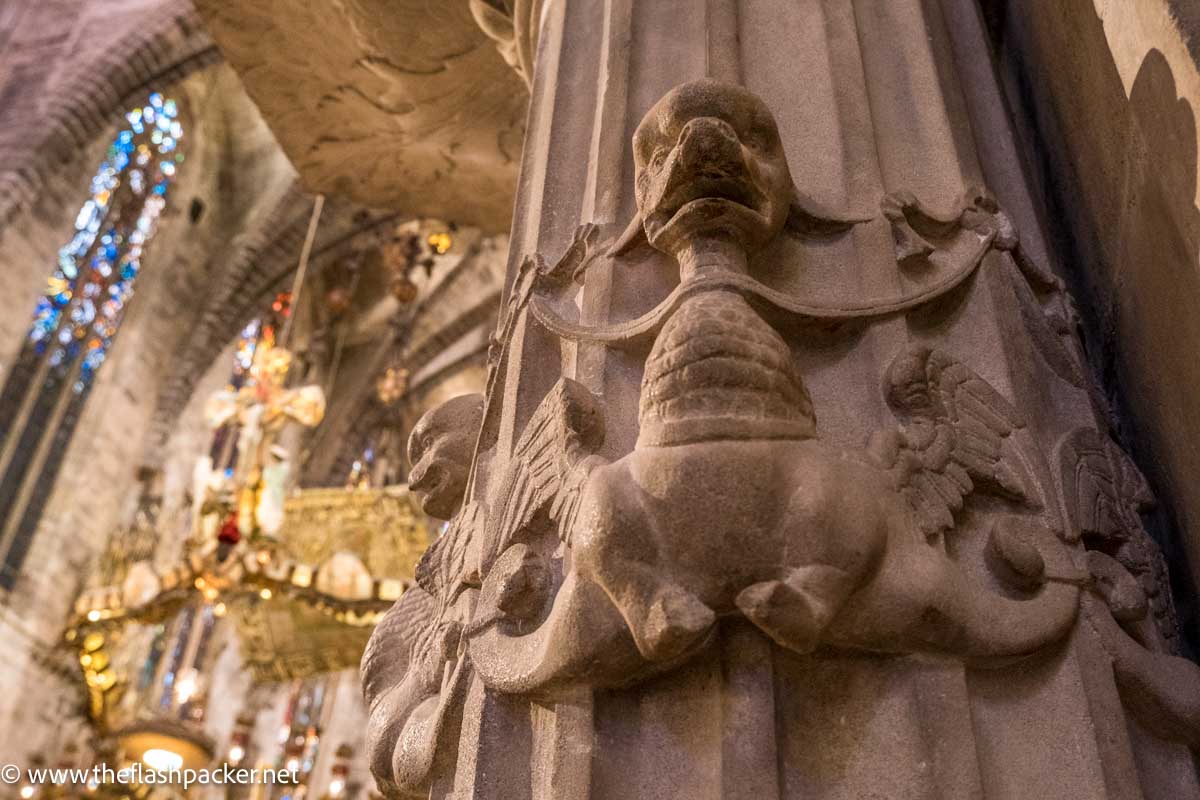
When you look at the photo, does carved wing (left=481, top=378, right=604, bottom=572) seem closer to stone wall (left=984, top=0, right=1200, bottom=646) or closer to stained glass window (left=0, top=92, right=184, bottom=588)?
stone wall (left=984, top=0, right=1200, bottom=646)

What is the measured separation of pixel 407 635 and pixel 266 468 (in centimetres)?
669

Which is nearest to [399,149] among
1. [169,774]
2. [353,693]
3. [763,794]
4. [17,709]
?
[763,794]

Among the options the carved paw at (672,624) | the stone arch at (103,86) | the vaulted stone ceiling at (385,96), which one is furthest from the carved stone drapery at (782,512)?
the stone arch at (103,86)

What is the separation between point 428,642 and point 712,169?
796mm

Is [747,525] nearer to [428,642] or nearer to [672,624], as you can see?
[672,624]

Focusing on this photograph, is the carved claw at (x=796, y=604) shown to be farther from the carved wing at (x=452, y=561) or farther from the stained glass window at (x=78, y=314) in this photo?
the stained glass window at (x=78, y=314)

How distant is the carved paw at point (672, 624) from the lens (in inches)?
46.8

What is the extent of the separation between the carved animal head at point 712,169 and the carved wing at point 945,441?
0.29 m

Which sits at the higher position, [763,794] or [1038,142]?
[1038,142]

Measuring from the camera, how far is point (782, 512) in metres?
1.23

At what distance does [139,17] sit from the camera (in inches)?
446

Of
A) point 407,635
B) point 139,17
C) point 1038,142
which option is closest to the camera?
point 407,635

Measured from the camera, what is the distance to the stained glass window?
1053cm

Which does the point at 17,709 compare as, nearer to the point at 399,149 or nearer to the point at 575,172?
the point at 399,149
